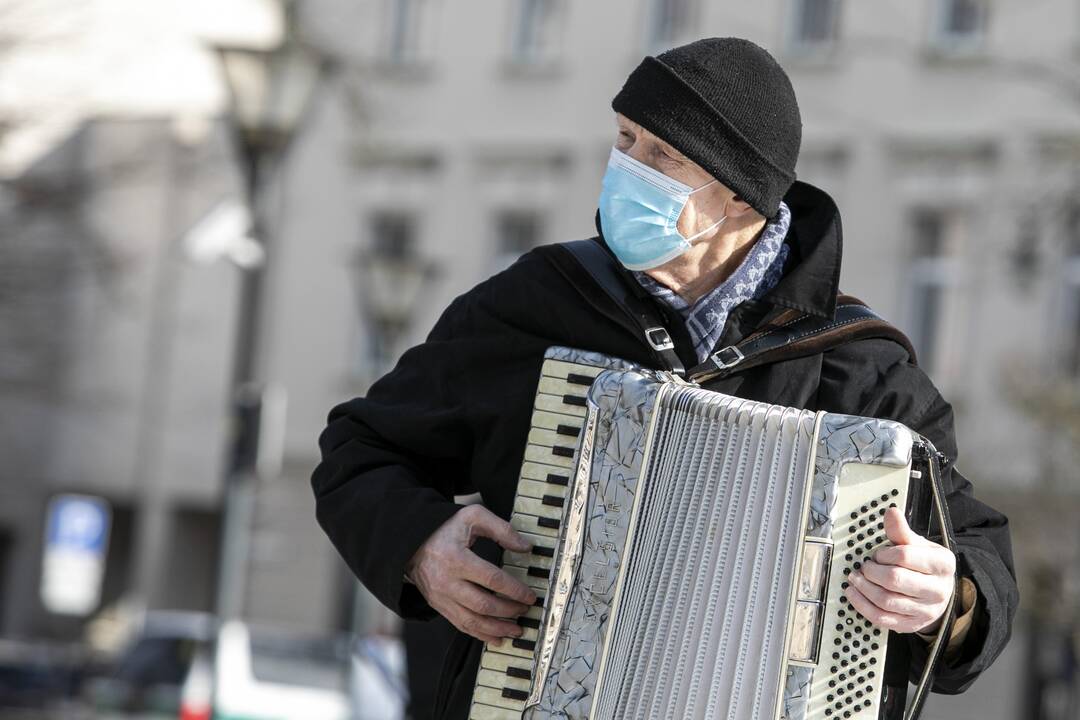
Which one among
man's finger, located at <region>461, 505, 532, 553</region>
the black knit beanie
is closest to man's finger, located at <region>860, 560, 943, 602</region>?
man's finger, located at <region>461, 505, 532, 553</region>

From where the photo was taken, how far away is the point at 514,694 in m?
3.77

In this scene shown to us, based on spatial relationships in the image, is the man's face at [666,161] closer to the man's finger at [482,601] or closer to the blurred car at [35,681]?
the man's finger at [482,601]

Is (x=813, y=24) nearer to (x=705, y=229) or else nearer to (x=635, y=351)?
(x=705, y=229)

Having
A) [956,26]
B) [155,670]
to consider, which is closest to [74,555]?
[155,670]

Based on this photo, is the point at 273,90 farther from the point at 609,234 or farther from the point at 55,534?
the point at 55,534

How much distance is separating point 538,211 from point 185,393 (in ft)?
26.6

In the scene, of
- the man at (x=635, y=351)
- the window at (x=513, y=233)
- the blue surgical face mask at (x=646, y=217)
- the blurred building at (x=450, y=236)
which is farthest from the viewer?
the window at (x=513, y=233)

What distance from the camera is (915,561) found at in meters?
3.46

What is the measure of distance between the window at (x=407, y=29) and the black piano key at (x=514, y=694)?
28.4 meters

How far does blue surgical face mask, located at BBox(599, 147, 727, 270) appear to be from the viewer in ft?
13.4

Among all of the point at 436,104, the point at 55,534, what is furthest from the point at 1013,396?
the point at 436,104

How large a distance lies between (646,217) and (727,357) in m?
0.34

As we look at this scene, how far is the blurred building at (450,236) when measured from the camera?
72.4 ft

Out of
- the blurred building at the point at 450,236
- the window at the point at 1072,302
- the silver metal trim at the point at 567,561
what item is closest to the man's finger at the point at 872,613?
the silver metal trim at the point at 567,561
